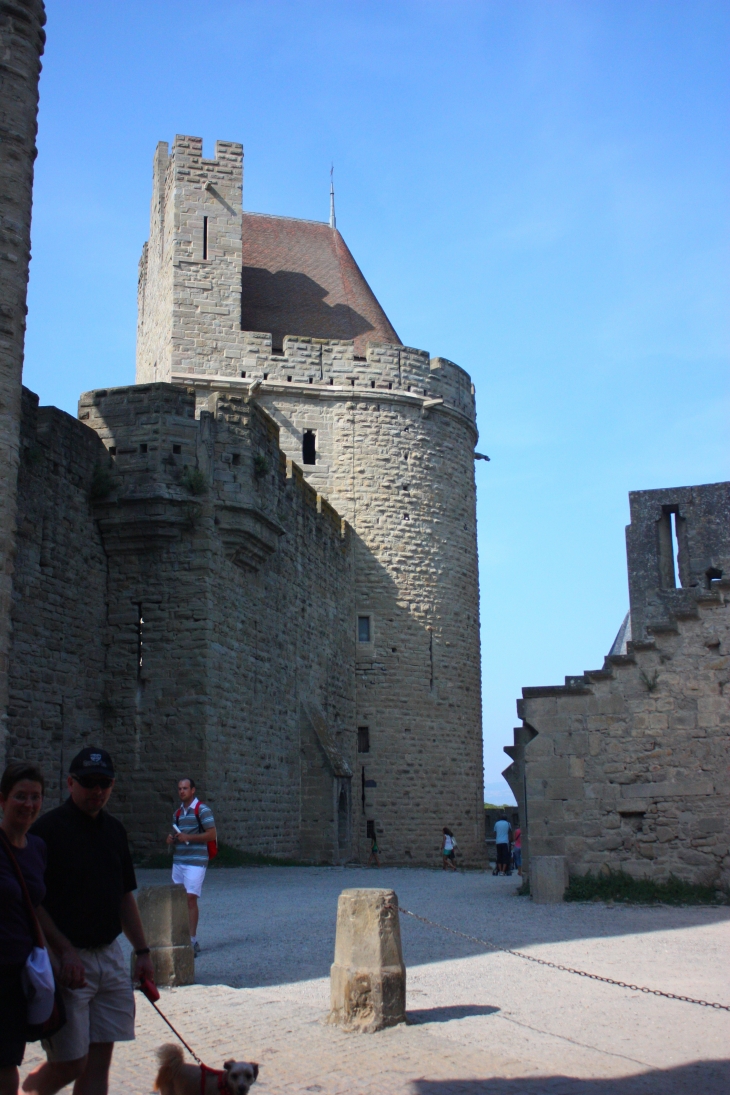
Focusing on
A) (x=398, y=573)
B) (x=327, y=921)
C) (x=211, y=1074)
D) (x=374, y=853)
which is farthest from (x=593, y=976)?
(x=398, y=573)

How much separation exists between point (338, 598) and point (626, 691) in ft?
34.6

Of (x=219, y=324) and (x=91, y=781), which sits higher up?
(x=219, y=324)

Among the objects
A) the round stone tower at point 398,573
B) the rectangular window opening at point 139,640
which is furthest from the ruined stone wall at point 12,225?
the round stone tower at point 398,573

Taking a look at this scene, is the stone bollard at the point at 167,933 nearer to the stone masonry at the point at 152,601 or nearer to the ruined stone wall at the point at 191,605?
the stone masonry at the point at 152,601

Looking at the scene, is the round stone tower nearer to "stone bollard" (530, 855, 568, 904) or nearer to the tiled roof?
the tiled roof

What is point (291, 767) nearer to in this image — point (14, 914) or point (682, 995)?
point (682, 995)

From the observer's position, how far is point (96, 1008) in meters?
3.79

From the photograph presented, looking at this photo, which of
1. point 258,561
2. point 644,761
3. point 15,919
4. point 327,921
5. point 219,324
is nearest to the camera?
point 15,919

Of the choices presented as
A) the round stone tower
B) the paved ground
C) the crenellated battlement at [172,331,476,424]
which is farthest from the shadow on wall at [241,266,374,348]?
the paved ground

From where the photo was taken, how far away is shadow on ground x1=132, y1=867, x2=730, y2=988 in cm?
717

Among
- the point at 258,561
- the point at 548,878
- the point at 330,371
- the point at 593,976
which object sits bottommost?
the point at 593,976

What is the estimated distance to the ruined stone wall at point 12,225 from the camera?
9500 millimetres

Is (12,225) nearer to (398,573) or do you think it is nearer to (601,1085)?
(601,1085)

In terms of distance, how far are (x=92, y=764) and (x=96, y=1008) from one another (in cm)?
81
